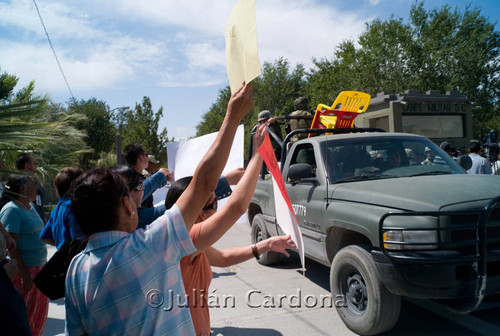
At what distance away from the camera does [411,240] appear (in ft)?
10.4

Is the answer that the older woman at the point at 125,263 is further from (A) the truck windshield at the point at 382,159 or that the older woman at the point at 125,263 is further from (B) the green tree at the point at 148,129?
(B) the green tree at the point at 148,129

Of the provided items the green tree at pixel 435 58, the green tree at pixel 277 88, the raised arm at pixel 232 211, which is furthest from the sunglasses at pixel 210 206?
the green tree at pixel 277 88

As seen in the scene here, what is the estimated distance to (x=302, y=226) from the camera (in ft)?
15.9

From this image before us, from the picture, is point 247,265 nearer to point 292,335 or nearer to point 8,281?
point 292,335

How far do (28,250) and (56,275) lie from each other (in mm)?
2150

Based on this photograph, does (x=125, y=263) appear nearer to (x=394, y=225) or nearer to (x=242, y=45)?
(x=242, y=45)

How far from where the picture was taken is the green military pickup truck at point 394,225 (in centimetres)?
310

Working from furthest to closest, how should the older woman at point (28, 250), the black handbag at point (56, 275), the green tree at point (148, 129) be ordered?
the green tree at point (148, 129), the older woman at point (28, 250), the black handbag at point (56, 275)

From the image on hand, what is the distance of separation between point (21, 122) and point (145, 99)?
818 inches

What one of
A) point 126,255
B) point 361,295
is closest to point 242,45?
point 126,255

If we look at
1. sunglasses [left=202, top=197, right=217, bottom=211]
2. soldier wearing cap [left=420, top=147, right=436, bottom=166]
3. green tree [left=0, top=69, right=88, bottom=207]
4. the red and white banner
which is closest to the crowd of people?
green tree [left=0, top=69, right=88, bottom=207]

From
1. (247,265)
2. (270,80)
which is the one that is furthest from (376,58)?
(247,265)

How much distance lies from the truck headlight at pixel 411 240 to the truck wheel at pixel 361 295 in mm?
336

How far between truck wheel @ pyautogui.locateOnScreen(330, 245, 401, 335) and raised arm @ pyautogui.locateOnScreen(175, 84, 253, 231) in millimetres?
2397
